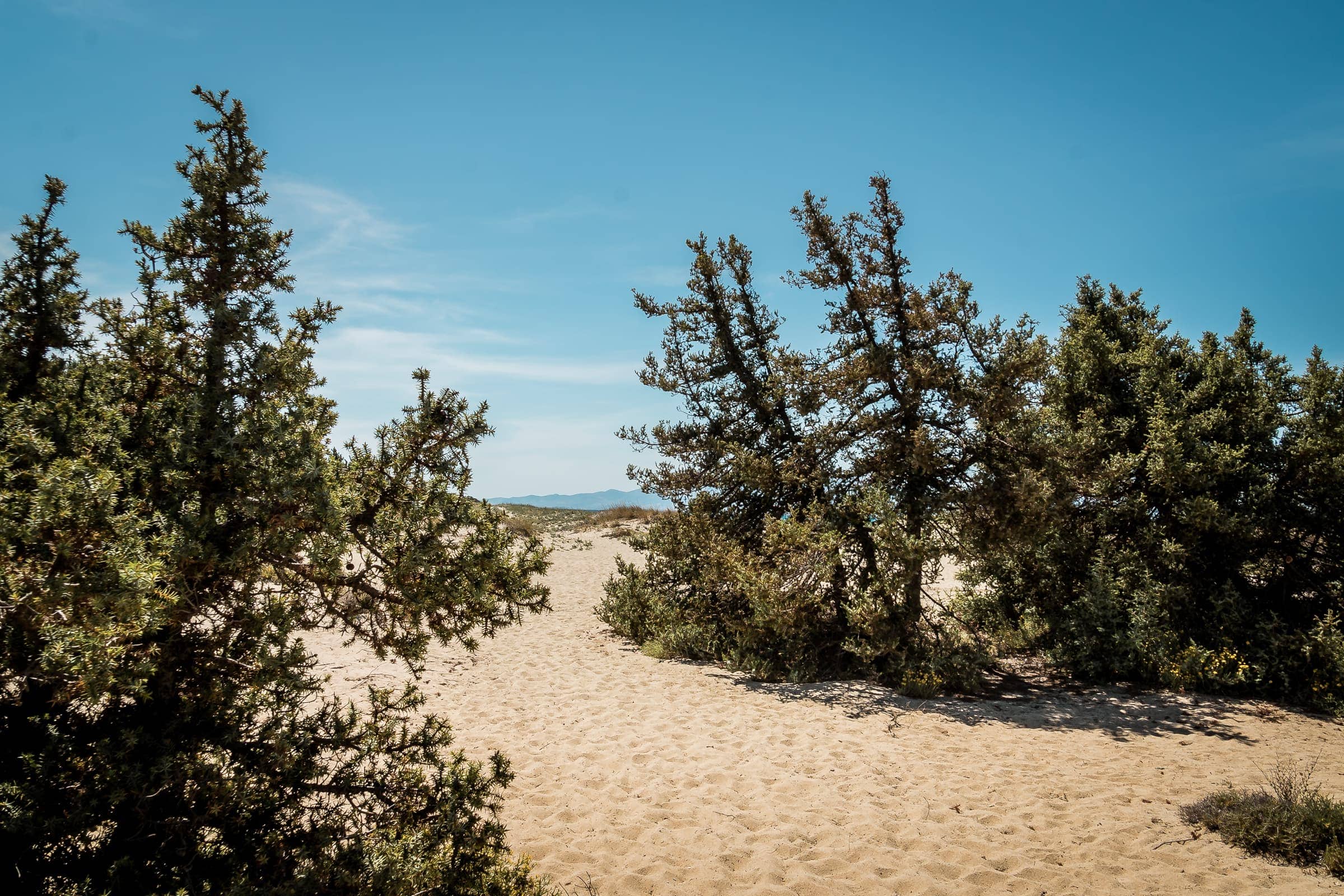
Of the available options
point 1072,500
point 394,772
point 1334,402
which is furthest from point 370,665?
point 1334,402

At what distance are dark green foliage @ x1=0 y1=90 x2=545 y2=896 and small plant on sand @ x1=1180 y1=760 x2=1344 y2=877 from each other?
6471 millimetres

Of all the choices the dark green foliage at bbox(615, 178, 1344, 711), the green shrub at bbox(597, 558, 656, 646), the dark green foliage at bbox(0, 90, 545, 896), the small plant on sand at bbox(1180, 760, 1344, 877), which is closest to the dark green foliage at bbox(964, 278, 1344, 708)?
the dark green foliage at bbox(615, 178, 1344, 711)

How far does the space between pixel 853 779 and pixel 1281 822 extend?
3.68 metres

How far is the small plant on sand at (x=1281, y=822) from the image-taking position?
5.45 metres

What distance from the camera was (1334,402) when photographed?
1032cm

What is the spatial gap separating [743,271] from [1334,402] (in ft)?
32.4

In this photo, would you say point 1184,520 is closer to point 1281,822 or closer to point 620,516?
point 1281,822

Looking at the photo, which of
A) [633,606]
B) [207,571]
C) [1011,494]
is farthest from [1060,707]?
[207,571]

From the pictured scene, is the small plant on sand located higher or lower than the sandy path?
higher

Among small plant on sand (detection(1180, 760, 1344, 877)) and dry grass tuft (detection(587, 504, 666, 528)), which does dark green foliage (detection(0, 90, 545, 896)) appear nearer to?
small plant on sand (detection(1180, 760, 1344, 877))

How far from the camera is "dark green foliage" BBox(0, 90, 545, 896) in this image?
2656mm

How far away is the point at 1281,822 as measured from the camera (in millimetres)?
5691

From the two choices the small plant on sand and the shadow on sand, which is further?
the shadow on sand

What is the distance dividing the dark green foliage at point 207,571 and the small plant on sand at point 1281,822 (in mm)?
6471
